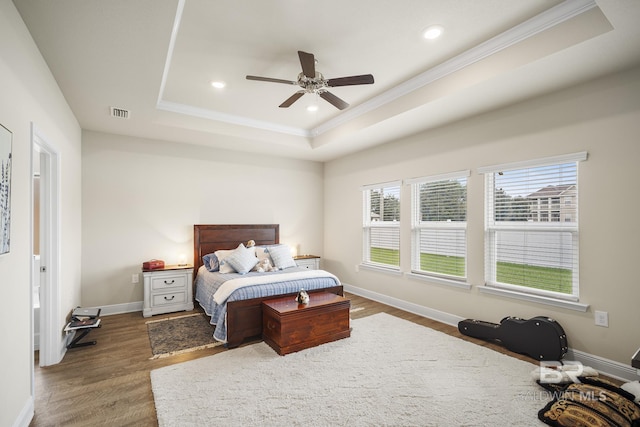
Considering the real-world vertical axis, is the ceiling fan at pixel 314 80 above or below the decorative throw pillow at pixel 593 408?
above

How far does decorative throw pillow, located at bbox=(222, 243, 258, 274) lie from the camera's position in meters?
4.32

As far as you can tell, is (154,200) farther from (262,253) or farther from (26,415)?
(26,415)

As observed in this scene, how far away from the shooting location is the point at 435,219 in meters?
4.29

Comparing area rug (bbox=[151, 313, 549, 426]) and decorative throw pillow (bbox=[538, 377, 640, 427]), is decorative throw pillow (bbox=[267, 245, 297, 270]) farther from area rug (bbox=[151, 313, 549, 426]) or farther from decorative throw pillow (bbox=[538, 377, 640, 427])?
decorative throw pillow (bbox=[538, 377, 640, 427])

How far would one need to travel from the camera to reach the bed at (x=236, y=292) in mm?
3299

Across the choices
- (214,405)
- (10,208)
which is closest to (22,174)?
(10,208)

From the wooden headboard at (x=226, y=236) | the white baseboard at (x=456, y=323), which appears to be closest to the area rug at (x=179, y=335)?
the wooden headboard at (x=226, y=236)

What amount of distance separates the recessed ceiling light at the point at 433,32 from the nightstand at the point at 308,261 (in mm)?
4130

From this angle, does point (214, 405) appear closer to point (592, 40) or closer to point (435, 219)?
point (435, 219)

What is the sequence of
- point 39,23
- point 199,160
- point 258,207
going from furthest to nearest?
point 258,207, point 199,160, point 39,23

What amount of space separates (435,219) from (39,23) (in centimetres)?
437

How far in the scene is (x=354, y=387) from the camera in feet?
8.07

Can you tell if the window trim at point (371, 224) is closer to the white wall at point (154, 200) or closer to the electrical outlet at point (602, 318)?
the white wall at point (154, 200)

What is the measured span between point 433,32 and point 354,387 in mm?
2986
